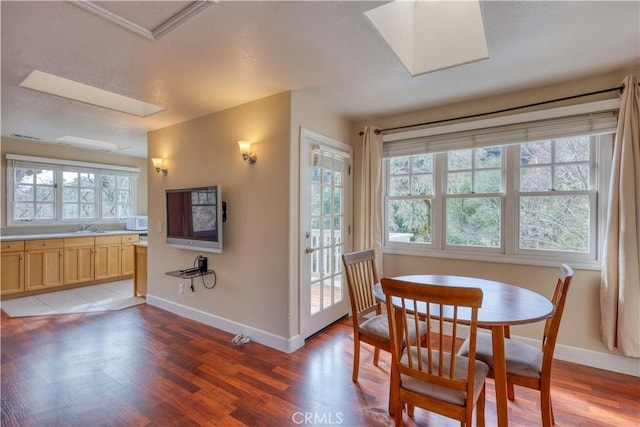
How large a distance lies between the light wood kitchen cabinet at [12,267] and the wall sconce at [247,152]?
389 centimetres

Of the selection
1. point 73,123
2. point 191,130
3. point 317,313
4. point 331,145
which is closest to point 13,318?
point 73,123

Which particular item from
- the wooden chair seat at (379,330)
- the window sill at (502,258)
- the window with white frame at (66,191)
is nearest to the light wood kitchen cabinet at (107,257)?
→ the window with white frame at (66,191)

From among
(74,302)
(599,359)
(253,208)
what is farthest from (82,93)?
(599,359)

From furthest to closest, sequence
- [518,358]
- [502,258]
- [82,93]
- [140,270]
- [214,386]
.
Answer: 1. [140,270]
2. [82,93]
3. [502,258]
4. [214,386]
5. [518,358]

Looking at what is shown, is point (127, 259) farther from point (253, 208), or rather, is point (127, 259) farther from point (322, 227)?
point (322, 227)

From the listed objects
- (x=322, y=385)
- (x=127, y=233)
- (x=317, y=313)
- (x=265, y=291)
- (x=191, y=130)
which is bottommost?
(x=322, y=385)

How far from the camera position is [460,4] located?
2.16 m

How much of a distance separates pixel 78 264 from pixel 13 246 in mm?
832

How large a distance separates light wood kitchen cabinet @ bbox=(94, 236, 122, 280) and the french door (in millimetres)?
4148

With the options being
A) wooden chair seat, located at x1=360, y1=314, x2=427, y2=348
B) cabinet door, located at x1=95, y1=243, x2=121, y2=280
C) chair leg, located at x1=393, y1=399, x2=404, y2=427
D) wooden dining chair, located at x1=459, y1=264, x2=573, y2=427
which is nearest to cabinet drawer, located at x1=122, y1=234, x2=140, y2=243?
cabinet door, located at x1=95, y1=243, x2=121, y2=280

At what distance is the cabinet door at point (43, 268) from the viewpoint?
4.38 metres

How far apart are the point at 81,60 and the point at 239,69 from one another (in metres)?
1.12

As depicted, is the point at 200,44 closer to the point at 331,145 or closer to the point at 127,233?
the point at 331,145

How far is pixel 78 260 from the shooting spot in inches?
191
